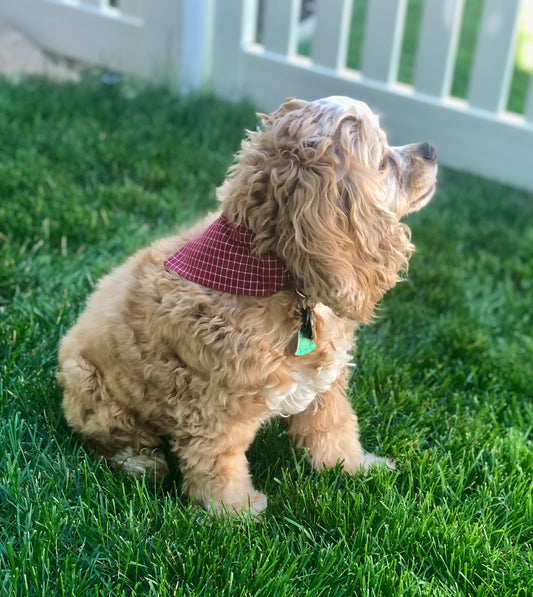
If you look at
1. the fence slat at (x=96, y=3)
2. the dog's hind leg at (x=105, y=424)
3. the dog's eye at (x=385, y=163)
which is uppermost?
the fence slat at (x=96, y=3)

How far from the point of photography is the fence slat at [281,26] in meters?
5.52

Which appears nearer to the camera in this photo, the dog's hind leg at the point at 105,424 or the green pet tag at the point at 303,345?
the green pet tag at the point at 303,345

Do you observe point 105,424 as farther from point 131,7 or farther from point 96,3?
point 96,3

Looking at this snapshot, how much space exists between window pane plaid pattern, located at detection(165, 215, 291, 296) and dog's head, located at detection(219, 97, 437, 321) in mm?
40

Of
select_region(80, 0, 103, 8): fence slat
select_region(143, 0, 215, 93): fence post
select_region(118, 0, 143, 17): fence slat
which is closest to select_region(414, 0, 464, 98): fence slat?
select_region(143, 0, 215, 93): fence post

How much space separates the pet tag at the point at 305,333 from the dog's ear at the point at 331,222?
0.40 ft

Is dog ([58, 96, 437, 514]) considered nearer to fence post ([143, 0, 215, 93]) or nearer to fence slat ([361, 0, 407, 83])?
fence slat ([361, 0, 407, 83])

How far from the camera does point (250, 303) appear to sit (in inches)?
83.1

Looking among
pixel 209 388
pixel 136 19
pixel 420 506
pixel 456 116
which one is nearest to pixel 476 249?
pixel 456 116

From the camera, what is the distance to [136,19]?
6074 millimetres

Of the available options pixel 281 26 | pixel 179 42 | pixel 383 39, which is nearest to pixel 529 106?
pixel 383 39

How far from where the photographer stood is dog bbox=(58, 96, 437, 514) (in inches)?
78.4

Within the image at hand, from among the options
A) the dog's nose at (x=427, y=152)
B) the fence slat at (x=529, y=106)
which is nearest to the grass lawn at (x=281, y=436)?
the fence slat at (x=529, y=106)

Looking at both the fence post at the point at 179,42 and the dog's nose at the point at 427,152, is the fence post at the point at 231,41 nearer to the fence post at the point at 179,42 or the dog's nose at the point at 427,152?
the fence post at the point at 179,42
